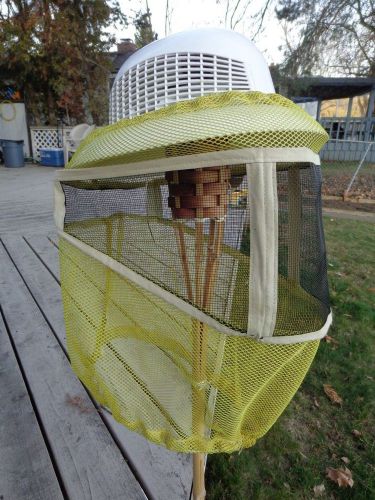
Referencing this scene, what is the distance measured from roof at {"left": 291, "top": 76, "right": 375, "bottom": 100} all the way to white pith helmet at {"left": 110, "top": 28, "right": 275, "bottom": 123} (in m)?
11.5

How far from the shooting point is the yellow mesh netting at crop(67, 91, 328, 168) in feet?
1.95

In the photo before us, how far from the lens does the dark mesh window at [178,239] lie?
0.71m

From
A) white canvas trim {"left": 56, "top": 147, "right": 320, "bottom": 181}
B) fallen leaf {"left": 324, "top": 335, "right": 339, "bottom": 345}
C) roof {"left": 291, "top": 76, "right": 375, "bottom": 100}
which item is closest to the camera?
white canvas trim {"left": 56, "top": 147, "right": 320, "bottom": 181}

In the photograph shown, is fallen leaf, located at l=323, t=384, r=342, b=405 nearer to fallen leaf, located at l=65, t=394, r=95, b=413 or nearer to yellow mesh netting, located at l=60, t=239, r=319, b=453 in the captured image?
yellow mesh netting, located at l=60, t=239, r=319, b=453

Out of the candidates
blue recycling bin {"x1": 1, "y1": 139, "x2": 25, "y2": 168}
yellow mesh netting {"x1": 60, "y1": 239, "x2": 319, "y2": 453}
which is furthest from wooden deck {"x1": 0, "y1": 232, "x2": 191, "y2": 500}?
blue recycling bin {"x1": 1, "y1": 139, "x2": 25, "y2": 168}

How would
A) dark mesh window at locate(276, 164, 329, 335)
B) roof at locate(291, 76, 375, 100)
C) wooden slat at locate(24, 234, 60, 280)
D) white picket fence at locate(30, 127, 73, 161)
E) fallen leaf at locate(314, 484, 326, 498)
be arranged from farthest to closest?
roof at locate(291, 76, 375, 100) → white picket fence at locate(30, 127, 73, 161) → wooden slat at locate(24, 234, 60, 280) → fallen leaf at locate(314, 484, 326, 498) → dark mesh window at locate(276, 164, 329, 335)

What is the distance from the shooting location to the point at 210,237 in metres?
0.79

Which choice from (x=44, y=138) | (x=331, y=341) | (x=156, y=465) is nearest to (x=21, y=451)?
(x=156, y=465)

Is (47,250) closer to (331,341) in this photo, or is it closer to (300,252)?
(331,341)

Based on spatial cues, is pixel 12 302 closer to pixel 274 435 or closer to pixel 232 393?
pixel 274 435

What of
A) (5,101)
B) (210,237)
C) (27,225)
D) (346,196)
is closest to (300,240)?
(210,237)

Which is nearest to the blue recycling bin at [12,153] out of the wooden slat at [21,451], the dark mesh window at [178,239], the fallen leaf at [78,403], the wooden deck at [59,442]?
the wooden deck at [59,442]

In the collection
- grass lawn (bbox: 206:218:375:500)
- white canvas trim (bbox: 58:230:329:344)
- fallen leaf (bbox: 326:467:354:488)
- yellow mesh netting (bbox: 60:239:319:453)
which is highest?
white canvas trim (bbox: 58:230:329:344)

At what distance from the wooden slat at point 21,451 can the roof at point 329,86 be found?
1180cm
